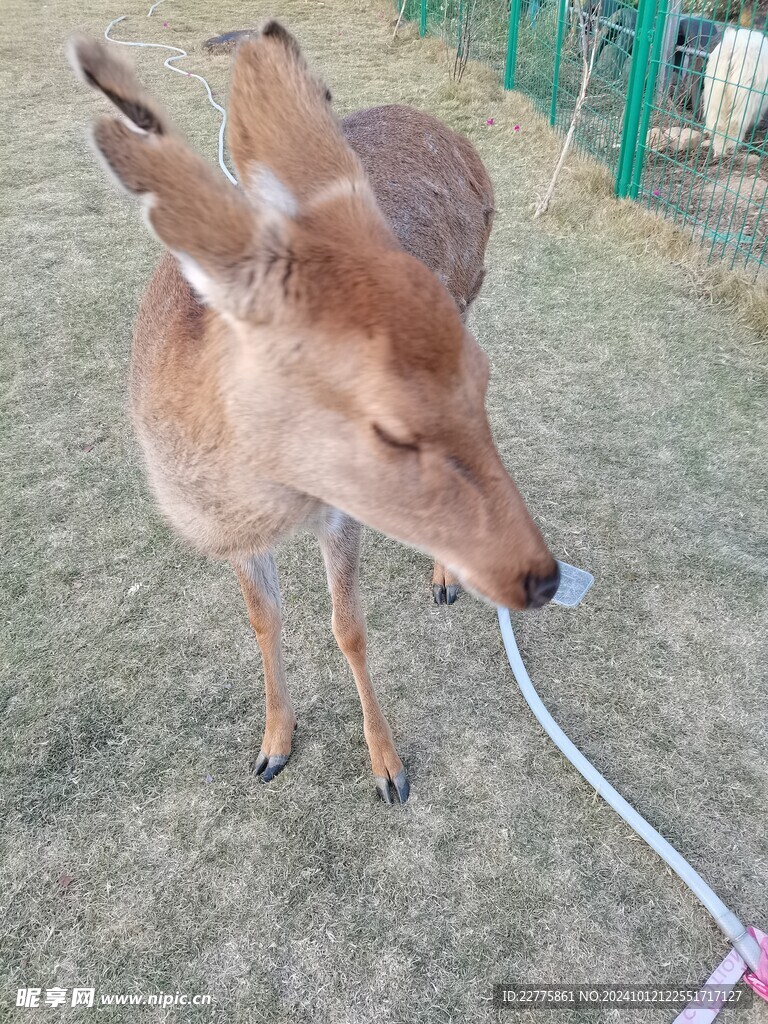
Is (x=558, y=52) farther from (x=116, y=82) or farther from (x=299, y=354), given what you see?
(x=299, y=354)

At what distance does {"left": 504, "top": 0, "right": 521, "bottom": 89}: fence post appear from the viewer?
7.16m

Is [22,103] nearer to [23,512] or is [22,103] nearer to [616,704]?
[23,512]

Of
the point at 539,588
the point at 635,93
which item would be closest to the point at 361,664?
the point at 539,588

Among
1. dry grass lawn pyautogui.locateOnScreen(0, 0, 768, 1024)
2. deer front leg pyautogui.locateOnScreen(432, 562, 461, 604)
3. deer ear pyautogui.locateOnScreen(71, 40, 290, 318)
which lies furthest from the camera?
deer front leg pyautogui.locateOnScreen(432, 562, 461, 604)

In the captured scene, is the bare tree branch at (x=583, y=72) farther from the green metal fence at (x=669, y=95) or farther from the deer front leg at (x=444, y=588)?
the deer front leg at (x=444, y=588)

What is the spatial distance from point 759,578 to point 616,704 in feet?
3.19

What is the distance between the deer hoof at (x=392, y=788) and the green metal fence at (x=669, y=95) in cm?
415

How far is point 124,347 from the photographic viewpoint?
4.67 meters

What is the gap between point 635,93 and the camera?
5539 millimetres

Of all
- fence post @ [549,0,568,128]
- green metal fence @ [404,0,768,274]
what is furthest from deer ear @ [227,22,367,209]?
fence post @ [549,0,568,128]

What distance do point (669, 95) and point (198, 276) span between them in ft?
20.5

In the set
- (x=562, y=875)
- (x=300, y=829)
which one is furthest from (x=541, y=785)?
(x=300, y=829)

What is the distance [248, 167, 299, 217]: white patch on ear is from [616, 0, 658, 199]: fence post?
4965mm

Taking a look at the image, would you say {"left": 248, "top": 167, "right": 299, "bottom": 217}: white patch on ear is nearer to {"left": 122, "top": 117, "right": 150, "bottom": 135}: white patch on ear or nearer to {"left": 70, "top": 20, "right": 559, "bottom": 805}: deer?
{"left": 70, "top": 20, "right": 559, "bottom": 805}: deer
